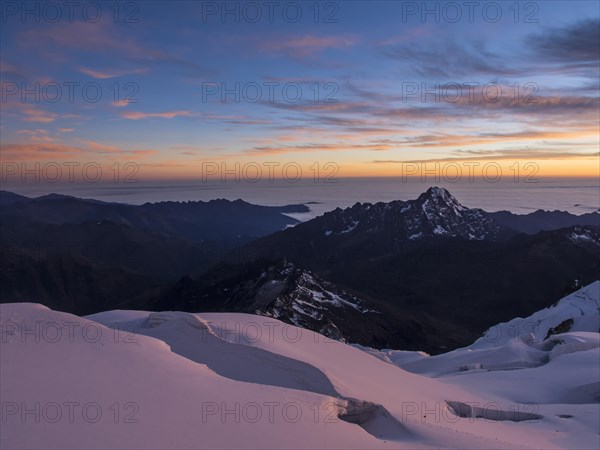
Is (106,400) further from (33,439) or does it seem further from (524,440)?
(524,440)

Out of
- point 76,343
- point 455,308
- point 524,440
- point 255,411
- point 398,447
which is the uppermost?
point 76,343

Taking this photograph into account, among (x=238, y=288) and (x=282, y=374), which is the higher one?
(x=282, y=374)

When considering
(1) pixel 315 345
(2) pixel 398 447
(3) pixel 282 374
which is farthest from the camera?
(1) pixel 315 345

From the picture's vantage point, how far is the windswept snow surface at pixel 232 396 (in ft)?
31.3

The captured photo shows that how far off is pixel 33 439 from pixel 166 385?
346 cm

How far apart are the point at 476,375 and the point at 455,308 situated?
148 meters

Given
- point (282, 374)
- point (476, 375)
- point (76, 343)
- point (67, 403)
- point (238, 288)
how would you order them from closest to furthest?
1. point (67, 403)
2. point (76, 343)
3. point (282, 374)
4. point (476, 375)
5. point (238, 288)

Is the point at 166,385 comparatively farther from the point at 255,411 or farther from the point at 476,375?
the point at 476,375

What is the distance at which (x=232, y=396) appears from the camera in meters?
11.7

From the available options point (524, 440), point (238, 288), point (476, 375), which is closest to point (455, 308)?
point (238, 288)

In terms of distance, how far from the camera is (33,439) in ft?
28.0

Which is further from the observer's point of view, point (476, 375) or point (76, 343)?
point (476, 375)

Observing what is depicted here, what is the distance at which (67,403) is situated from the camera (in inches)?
392

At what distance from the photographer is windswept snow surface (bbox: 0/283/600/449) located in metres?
9.55
